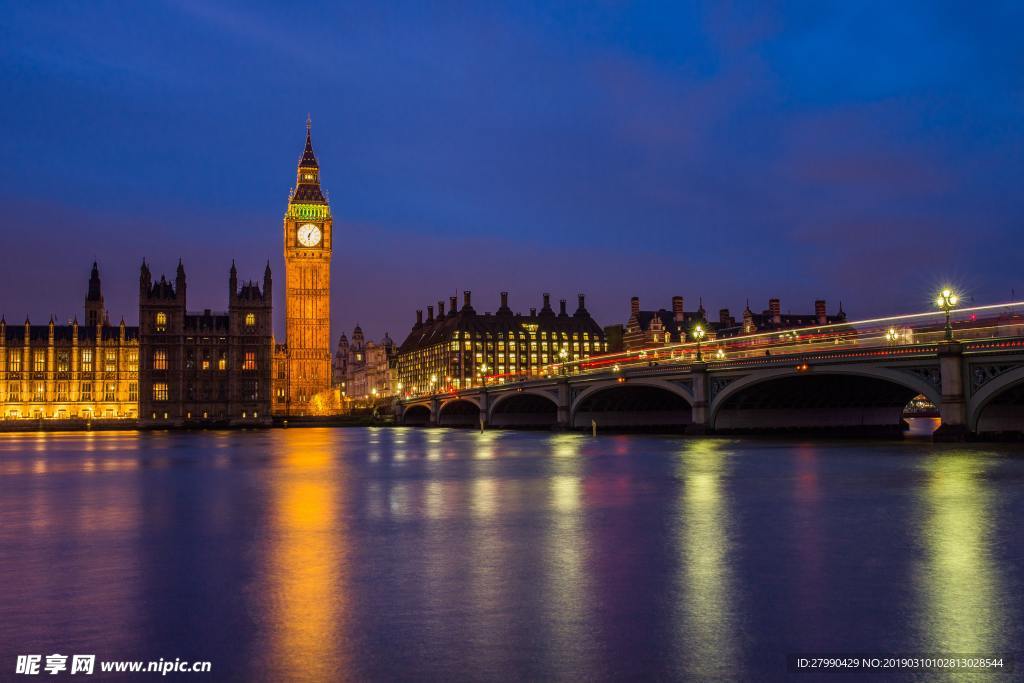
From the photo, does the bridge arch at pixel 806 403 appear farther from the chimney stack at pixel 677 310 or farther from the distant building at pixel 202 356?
the distant building at pixel 202 356

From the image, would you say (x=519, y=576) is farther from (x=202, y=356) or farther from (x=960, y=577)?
(x=202, y=356)

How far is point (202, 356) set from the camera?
16288cm

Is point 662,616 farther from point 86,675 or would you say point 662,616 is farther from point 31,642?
point 31,642

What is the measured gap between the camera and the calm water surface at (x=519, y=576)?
10.8 meters

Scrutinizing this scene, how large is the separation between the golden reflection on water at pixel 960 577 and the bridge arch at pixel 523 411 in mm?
91520

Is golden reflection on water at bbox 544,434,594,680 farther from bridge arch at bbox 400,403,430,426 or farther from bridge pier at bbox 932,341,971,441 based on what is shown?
bridge arch at bbox 400,403,430,426

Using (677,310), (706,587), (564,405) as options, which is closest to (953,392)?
(706,587)

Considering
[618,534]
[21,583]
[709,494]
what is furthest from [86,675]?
[709,494]

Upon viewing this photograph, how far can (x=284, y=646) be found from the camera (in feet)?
36.3

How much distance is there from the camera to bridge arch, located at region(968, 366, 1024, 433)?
47938 mm

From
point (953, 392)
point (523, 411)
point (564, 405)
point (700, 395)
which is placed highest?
point (700, 395)

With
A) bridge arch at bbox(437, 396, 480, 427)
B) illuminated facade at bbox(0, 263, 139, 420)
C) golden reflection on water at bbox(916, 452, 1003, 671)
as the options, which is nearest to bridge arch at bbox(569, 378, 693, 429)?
bridge arch at bbox(437, 396, 480, 427)

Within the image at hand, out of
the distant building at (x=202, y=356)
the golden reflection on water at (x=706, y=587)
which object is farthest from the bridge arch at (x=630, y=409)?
the distant building at (x=202, y=356)

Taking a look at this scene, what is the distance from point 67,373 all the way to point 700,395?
132788mm
